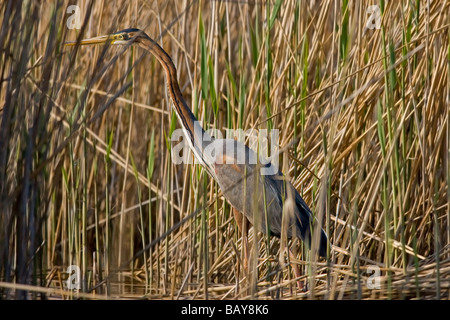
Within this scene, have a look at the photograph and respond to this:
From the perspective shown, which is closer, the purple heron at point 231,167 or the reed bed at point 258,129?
the reed bed at point 258,129

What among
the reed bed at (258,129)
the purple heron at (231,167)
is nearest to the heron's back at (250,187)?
the purple heron at (231,167)

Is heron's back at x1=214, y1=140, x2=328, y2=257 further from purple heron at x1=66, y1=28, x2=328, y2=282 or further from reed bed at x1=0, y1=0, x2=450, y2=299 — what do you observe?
reed bed at x1=0, y1=0, x2=450, y2=299

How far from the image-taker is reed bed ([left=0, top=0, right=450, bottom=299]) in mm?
1549

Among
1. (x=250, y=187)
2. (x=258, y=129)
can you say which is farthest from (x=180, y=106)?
(x=250, y=187)

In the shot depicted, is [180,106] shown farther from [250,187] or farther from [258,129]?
[250,187]

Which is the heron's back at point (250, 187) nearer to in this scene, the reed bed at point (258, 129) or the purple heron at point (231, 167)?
the purple heron at point (231, 167)

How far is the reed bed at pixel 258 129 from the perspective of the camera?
1549 millimetres

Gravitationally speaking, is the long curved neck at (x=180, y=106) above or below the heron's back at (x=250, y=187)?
above

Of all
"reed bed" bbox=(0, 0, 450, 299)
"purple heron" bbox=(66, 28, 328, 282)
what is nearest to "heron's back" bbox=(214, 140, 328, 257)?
"purple heron" bbox=(66, 28, 328, 282)

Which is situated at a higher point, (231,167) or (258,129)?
(258,129)

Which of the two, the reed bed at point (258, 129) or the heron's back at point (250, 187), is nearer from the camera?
the reed bed at point (258, 129)

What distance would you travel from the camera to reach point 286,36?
223cm

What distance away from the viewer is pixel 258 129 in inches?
90.0
